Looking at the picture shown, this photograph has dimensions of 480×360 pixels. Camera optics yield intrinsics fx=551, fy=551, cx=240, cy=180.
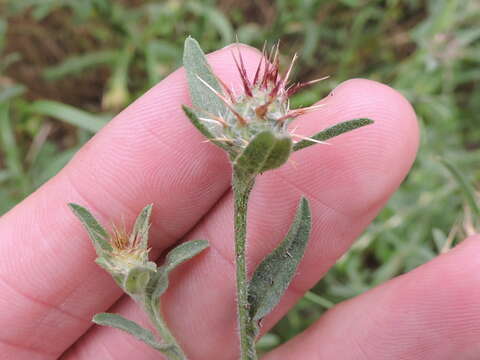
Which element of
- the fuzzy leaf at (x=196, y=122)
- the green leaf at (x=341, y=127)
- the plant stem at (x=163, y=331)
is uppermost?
the fuzzy leaf at (x=196, y=122)

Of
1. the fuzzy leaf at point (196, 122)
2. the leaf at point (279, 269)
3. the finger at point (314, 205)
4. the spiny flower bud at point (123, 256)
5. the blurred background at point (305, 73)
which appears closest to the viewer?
the fuzzy leaf at point (196, 122)

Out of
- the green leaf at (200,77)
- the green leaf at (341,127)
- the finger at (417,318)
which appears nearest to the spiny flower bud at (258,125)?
the green leaf at (341,127)

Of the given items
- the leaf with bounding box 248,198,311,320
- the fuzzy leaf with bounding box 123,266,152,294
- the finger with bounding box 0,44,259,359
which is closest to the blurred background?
the leaf with bounding box 248,198,311,320

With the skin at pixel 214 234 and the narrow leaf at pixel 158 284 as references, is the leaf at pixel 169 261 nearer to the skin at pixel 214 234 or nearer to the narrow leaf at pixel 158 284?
the narrow leaf at pixel 158 284

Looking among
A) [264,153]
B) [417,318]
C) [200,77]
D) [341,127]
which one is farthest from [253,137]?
[417,318]

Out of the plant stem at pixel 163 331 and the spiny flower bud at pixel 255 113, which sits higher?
the spiny flower bud at pixel 255 113

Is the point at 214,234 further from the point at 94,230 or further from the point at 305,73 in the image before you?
the point at 305,73

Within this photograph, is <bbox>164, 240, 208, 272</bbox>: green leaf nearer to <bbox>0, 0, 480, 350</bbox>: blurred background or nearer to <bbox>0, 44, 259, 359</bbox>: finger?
<bbox>0, 44, 259, 359</bbox>: finger

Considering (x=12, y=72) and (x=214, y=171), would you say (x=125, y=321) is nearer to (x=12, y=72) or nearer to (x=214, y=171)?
(x=214, y=171)
